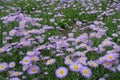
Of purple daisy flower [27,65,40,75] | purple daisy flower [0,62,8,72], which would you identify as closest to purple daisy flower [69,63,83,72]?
purple daisy flower [27,65,40,75]

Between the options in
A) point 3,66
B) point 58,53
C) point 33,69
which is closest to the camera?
point 33,69

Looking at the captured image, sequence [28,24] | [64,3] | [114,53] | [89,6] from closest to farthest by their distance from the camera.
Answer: [114,53] < [28,24] < [89,6] < [64,3]

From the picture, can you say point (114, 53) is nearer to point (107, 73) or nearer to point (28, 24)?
point (107, 73)

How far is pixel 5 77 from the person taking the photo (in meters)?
3.02

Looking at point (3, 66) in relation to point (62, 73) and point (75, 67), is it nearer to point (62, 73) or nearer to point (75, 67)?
point (62, 73)

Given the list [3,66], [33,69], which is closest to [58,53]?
[33,69]

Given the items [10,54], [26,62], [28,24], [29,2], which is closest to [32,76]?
[26,62]

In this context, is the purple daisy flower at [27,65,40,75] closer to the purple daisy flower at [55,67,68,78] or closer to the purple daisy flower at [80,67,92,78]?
the purple daisy flower at [55,67,68,78]

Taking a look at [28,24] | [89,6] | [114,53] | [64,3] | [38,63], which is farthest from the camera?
[64,3]

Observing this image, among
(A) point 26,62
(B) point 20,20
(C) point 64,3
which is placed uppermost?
(A) point 26,62

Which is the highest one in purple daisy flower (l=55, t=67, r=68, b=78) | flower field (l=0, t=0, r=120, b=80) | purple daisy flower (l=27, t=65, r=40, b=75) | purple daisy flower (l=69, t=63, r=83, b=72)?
purple daisy flower (l=69, t=63, r=83, b=72)

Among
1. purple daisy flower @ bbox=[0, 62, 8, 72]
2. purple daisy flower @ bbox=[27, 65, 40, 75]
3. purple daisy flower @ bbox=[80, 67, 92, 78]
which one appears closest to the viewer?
purple daisy flower @ bbox=[80, 67, 92, 78]

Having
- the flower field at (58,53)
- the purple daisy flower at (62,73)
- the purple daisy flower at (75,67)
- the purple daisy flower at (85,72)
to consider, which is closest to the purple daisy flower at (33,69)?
the flower field at (58,53)

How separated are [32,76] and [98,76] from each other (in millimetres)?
676
